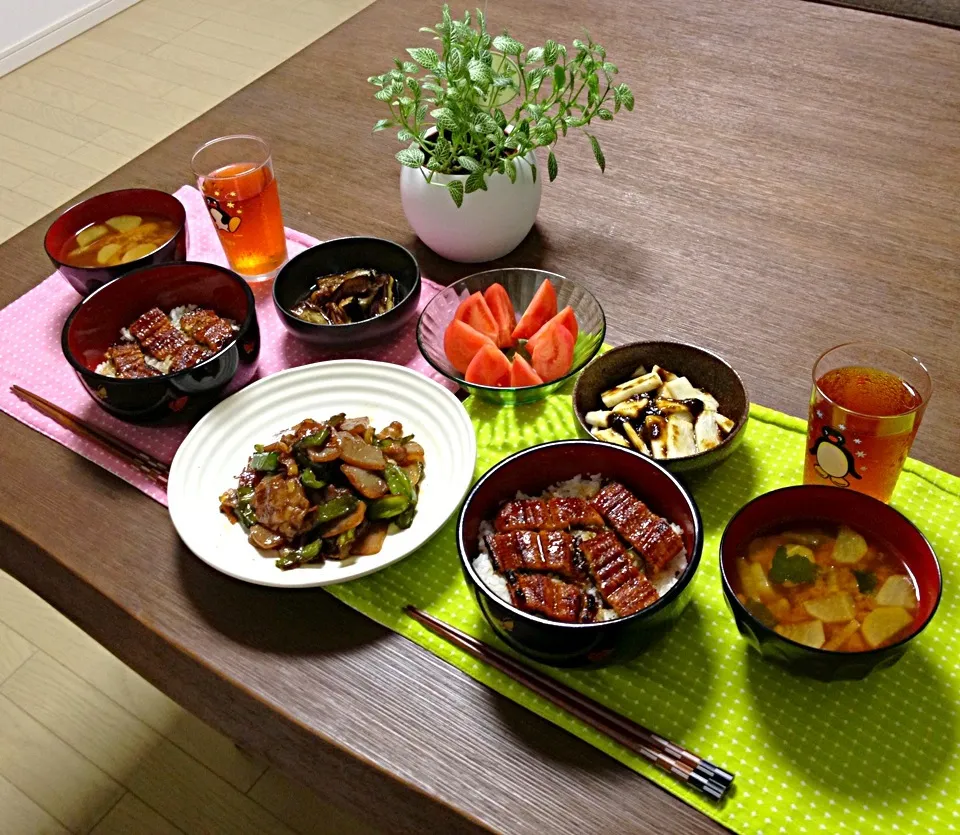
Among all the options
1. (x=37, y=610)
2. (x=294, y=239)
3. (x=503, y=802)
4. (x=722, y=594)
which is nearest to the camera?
(x=503, y=802)

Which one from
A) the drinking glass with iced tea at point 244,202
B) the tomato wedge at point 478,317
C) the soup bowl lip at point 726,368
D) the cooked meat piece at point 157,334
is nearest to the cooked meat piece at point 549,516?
the soup bowl lip at point 726,368

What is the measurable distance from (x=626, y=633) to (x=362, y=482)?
356mm

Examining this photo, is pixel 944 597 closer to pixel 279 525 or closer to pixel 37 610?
pixel 279 525

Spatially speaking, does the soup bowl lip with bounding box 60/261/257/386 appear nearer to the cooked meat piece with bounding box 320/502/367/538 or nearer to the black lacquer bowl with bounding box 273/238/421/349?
the black lacquer bowl with bounding box 273/238/421/349

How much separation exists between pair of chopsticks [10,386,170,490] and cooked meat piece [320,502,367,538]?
0.25m

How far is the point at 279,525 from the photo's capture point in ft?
3.31

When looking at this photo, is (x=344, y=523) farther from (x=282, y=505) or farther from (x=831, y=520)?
(x=831, y=520)

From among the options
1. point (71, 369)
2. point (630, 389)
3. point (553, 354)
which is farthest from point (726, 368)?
point (71, 369)

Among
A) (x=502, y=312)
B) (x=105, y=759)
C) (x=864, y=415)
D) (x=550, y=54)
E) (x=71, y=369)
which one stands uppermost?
(x=550, y=54)

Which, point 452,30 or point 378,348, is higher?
point 452,30

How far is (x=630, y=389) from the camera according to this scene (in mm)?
1092

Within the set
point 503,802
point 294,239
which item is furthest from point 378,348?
point 503,802

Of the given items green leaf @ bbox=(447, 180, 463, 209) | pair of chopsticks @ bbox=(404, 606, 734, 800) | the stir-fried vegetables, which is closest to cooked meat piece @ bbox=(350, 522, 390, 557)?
the stir-fried vegetables

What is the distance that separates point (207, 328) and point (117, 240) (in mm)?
291
